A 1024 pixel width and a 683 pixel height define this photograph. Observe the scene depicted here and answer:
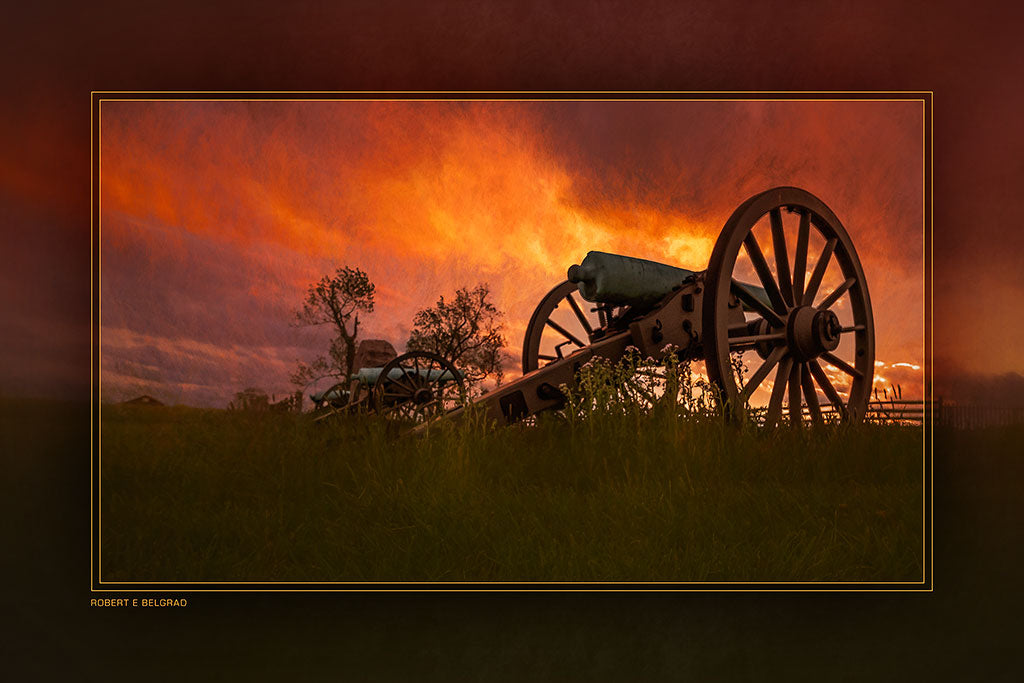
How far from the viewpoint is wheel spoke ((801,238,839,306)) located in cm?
428

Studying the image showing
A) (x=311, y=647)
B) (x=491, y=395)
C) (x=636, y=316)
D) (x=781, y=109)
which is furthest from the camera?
(x=636, y=316)

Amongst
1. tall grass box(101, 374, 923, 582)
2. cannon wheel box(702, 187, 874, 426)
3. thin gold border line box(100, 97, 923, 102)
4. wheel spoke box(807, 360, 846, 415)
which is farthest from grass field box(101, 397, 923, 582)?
thin gold border line box(100, 97, 923, 102)

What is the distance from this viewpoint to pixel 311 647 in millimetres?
3133

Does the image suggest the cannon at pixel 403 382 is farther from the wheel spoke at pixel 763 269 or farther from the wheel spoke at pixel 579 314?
the wheel spoke at pixel 763 269

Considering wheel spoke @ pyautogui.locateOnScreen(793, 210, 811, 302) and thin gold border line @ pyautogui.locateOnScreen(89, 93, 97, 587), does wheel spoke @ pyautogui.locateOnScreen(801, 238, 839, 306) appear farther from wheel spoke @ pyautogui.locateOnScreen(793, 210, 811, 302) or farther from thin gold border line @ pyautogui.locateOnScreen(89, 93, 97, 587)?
thin gold border line @ pyautogui.locateOnScreen(89, 93, 97, 587)

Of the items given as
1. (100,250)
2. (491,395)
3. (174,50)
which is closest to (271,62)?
(174,50)

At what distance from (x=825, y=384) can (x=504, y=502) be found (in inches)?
93.9

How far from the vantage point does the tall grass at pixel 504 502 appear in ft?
9.93

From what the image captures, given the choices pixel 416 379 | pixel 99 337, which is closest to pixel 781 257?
pixel 416 379

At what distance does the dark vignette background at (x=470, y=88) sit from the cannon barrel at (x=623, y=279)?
117cm

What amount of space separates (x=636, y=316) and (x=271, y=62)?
8.51 ft
